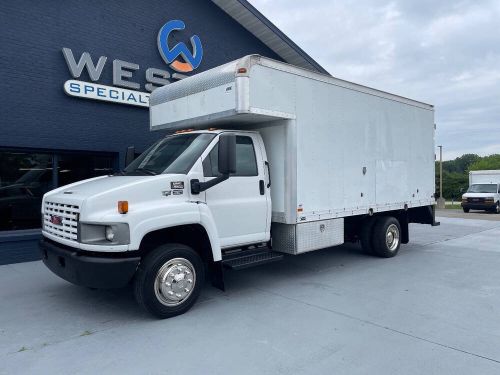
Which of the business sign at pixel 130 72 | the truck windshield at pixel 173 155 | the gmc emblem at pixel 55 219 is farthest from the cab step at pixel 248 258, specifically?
the business sign at pixel 130 72

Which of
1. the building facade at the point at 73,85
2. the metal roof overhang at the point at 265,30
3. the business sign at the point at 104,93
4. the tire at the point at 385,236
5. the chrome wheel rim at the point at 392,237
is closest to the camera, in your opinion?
the building facade at the point at 73,85

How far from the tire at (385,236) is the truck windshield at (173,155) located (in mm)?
4543

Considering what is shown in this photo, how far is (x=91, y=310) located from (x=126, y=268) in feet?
4.06

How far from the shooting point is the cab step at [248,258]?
5566 millimetres

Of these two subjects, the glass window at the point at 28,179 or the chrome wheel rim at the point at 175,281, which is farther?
the glass window at the point at 28,179

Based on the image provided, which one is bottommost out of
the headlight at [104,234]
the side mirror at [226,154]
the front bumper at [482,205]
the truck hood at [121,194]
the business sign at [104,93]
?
the front bumper at [482,205]

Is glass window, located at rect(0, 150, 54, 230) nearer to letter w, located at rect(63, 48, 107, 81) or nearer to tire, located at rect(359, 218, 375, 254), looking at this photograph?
letter w, located at rect(63, 48, 107, 81)

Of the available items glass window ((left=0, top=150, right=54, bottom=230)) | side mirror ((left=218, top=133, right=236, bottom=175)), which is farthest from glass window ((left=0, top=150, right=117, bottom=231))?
side mirror ((left=218, top=133, right=236, bottom=175))

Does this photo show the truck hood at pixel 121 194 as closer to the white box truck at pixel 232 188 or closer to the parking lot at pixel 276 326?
the white box truck at pixel 232 188

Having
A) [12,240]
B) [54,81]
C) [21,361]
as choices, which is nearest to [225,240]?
[21,361]

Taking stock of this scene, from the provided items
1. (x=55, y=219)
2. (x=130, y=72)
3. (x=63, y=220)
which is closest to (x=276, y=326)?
(x=63, y=220)

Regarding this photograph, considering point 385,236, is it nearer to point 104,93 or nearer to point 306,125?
point 306,125

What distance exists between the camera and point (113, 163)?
9.74 meters

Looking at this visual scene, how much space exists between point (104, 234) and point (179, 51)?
7.59 meters
